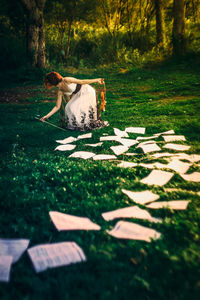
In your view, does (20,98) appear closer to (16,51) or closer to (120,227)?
(16,51)

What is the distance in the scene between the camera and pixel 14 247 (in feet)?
5.61

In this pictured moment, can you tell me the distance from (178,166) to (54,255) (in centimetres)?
193

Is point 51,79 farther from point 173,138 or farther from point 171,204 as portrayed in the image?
point 171,204

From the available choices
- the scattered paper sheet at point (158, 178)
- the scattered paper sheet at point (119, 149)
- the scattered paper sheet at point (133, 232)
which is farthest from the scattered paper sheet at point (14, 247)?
the scattered paper sheet at point (119, 149)

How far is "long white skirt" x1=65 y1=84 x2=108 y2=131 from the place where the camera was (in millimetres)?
5023

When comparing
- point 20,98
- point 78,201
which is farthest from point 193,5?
point 78,201

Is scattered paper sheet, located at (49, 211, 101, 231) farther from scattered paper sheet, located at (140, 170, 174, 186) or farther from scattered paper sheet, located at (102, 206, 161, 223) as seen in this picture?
scattered paper sheet, located at (140, 170, 174, 186)

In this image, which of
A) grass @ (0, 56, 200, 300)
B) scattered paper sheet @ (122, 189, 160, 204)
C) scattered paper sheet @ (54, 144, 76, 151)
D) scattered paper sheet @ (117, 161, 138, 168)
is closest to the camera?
grass @ (0, 56, 200, 300)

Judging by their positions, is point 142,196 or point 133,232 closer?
point 133,232

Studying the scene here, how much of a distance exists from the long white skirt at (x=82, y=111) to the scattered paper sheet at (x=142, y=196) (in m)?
2.90

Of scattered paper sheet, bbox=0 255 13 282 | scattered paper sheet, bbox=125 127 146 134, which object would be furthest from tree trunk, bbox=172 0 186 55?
scattered paper sheet, bbox=0 255 13 282

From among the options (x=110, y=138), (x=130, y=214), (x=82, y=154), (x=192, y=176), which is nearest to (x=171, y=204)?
(x=130, y=214)

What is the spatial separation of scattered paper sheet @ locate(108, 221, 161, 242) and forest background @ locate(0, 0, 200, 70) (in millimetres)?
11996

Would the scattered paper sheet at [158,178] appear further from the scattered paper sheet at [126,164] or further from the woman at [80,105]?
the woman at [80,105]
